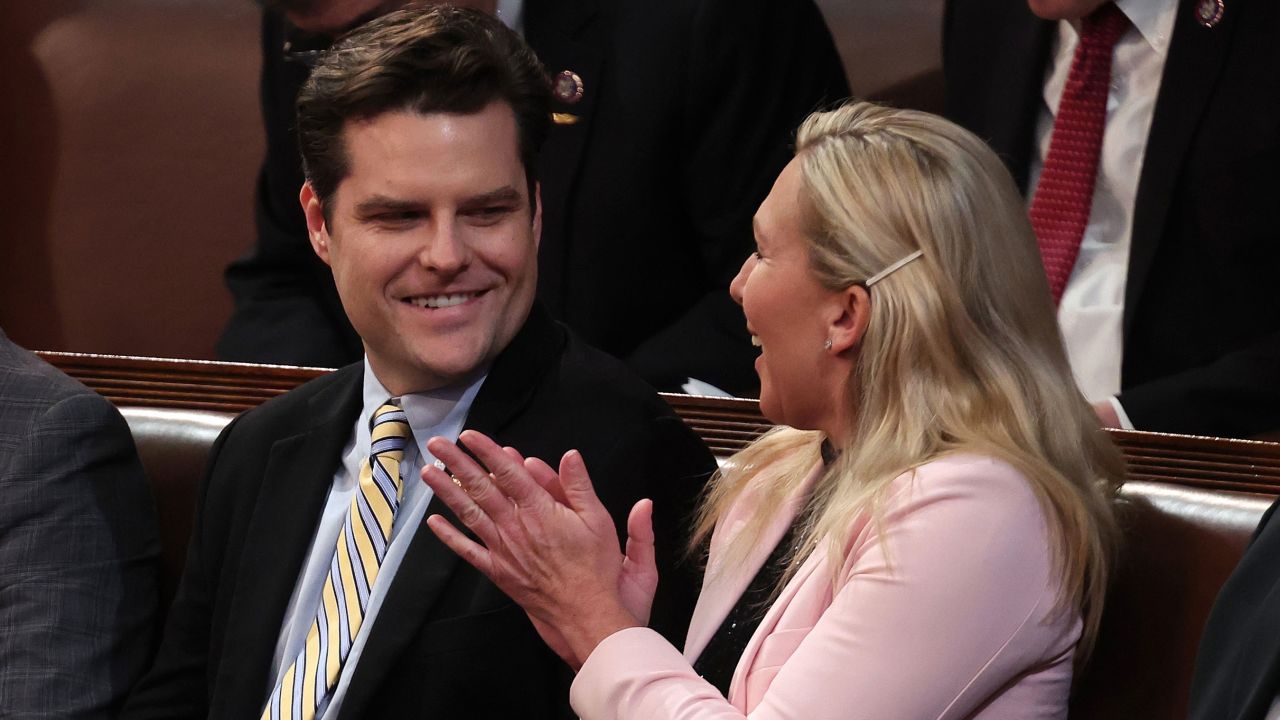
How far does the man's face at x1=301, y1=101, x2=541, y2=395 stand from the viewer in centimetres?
143

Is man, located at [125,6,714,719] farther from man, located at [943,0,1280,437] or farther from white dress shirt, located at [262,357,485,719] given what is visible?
man, located at [943,0,1280,437]

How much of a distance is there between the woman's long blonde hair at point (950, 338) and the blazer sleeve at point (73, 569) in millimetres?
688

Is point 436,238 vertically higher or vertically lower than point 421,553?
higher

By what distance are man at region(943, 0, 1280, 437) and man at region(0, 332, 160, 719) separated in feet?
3.39

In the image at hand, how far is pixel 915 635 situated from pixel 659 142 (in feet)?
3.46

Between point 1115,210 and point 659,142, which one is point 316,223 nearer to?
point 659,142

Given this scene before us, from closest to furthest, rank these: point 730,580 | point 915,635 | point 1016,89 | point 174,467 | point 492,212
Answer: point 915,635 → point 730,580 → point 492,212 → point 174,467 → point 1016,89

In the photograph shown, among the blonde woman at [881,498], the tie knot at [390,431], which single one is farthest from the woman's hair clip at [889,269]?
the tie knot at [390,431]

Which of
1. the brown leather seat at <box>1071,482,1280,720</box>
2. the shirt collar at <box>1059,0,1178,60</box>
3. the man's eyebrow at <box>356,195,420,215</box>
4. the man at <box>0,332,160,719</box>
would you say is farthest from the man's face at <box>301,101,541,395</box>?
the shirt collar at <box>1059,0,1178,60</box>

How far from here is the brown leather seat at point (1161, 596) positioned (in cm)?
132

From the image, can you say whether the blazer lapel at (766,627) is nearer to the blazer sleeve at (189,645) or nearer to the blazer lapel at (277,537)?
the blazer lapel at (277,537)

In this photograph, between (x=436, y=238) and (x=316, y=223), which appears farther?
(x=316, y=223)

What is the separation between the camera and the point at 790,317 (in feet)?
4.34

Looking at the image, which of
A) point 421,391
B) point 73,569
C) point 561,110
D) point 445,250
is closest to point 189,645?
point 73,569
